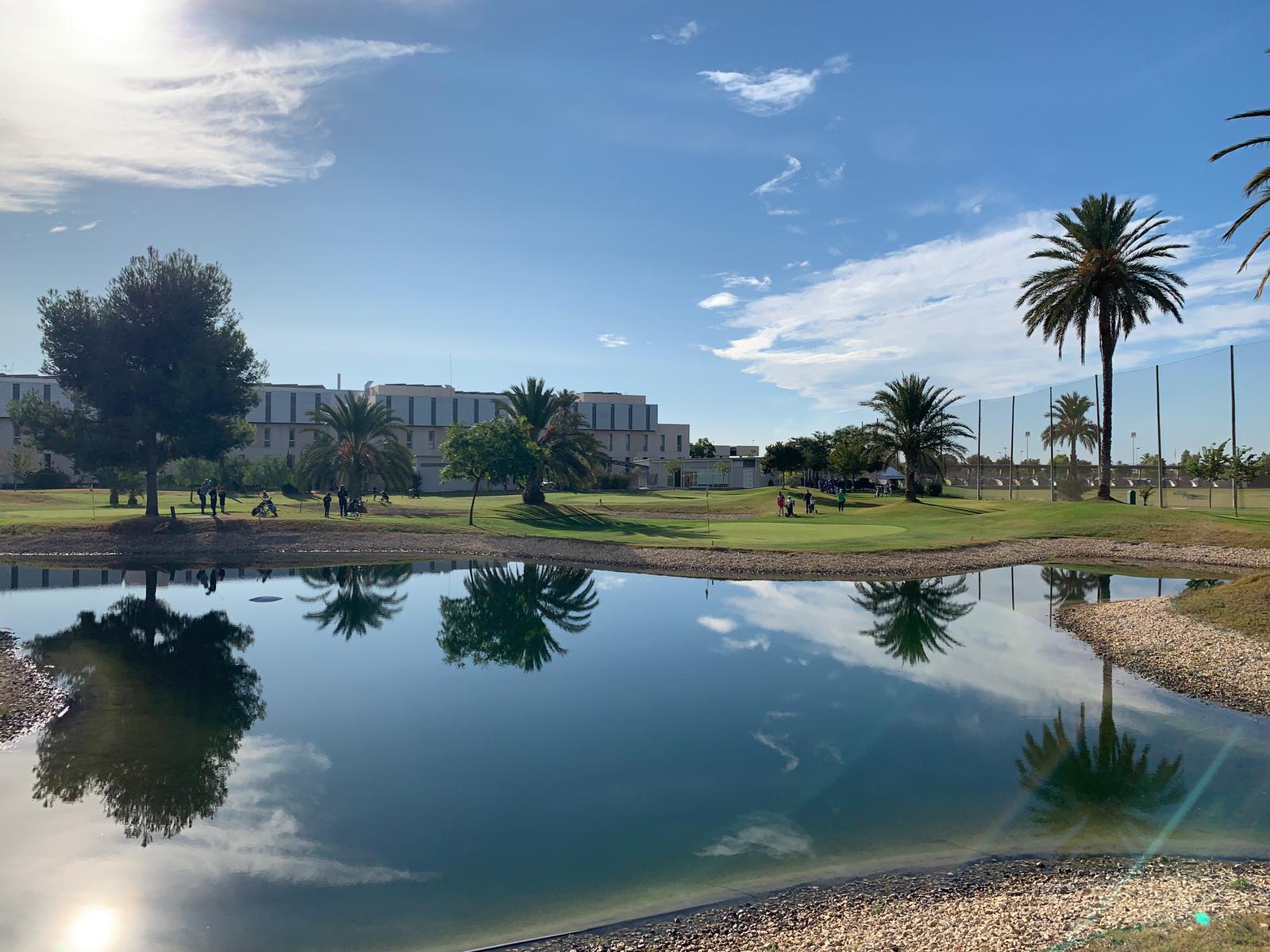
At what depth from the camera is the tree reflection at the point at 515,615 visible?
786 inches

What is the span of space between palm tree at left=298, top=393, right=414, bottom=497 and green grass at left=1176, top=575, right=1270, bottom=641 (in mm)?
48543

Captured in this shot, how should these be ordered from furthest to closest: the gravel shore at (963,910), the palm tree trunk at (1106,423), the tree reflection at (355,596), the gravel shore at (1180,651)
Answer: the palm tree trunk at (1106,423), the tree reflection at (355,596), the gravel shore at (1180,651), the gravel shore at (963,910)

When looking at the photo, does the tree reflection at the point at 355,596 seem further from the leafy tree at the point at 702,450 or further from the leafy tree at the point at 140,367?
the leafy tree at the point at 702,450

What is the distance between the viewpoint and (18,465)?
70.0 meters

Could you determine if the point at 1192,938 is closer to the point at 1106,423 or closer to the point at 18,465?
the point at 1106,423

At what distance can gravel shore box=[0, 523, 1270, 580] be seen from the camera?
33000 mm

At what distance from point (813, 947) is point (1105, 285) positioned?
46534 mm

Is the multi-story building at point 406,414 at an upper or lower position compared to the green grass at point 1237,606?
upper

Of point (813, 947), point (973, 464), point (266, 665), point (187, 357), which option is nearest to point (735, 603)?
point (266, 665)

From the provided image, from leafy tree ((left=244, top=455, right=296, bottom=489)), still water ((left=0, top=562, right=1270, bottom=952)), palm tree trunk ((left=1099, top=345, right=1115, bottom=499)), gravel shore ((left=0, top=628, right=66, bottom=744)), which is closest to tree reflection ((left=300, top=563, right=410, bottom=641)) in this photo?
still water ((left=0, top=562, right=1270, bottom=952))

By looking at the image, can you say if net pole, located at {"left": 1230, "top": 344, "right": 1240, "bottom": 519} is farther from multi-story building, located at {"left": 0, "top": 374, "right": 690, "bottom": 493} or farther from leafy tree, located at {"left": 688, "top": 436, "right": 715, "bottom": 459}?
leafy tree, located at {"left": 688, "top": 436, "right": 715, "bottom": 459}

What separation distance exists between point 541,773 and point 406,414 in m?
90.7

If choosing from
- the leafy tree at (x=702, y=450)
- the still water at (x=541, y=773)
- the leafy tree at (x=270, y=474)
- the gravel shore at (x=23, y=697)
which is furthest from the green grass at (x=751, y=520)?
the leafy tree at (x=702, y=450)

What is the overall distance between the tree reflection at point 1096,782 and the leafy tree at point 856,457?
50777 mm
